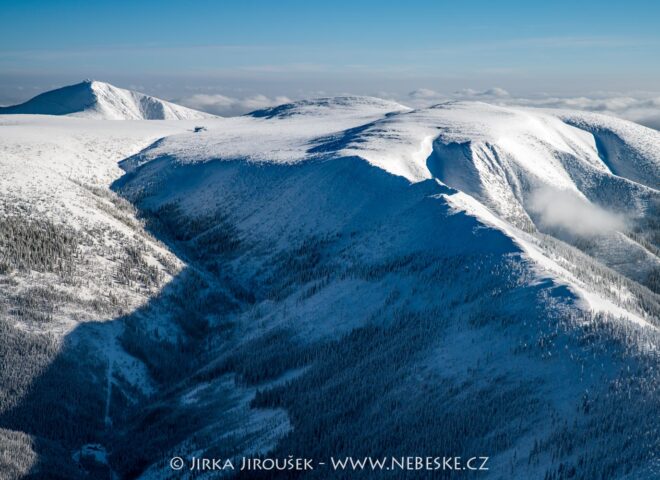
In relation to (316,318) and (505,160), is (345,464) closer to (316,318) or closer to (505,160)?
(316,318)

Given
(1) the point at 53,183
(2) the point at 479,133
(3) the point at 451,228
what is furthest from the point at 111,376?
(2) the point at 479,133

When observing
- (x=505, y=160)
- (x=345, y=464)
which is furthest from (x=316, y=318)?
(x=505, y=160)

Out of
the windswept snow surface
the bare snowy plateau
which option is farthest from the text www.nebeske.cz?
the windswept snow surface

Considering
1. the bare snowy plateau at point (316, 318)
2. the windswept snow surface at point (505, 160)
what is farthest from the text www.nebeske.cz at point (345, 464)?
the windswept snow surface at point (505, 160)

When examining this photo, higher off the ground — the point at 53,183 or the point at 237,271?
the point at 53,183

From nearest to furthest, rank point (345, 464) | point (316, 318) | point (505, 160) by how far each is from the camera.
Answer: point (345, 464)
point (316, 318)
point (505, 160)

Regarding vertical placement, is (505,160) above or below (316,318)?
above

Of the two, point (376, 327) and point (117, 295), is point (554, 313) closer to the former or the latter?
point (376, 327)

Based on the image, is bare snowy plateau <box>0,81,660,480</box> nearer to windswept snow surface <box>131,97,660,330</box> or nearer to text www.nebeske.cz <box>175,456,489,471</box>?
text www.nebeske.cz <box>175,456,489,471</box>

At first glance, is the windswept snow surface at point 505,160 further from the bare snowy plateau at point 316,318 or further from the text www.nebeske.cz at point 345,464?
the text www.nebeske.cz at point 345,464
